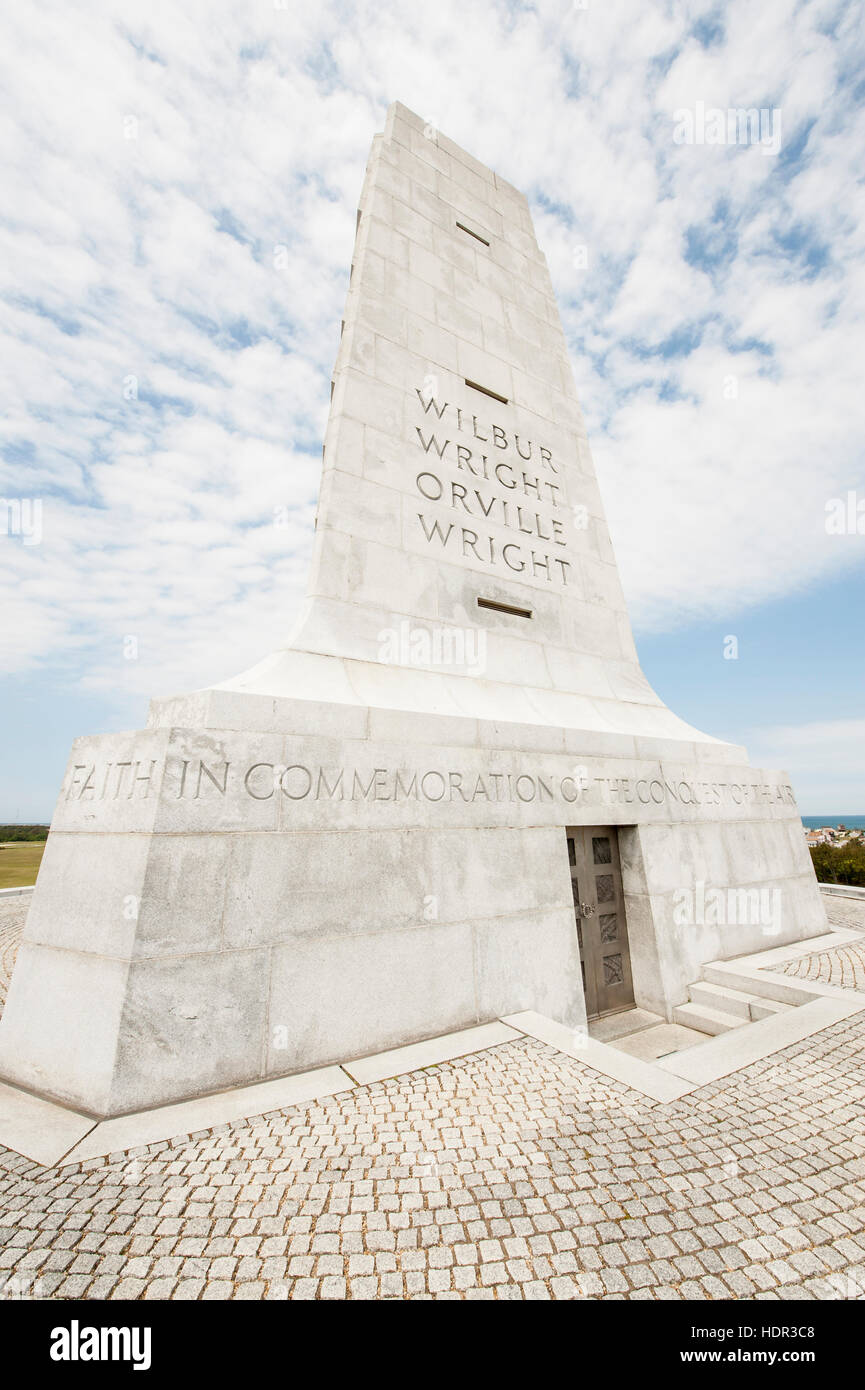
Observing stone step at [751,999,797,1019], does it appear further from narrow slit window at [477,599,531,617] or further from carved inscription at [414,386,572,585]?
carved inscription at [414,386,572,585]

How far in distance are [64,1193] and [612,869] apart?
6.79 meters

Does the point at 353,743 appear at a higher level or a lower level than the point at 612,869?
higher

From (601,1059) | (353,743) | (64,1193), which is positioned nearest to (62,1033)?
(64,1193)

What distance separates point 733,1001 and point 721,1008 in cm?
28

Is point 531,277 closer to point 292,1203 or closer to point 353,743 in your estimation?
point 353,743

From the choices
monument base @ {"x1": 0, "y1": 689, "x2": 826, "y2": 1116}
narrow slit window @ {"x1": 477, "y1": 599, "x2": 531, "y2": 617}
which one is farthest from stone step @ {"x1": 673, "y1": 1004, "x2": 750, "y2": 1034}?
narrow slit window @ {"x1": 477, "y1": 599, "x2": 531, "y2": 617}

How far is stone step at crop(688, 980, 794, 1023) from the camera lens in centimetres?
704

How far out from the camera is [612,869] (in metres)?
8.20

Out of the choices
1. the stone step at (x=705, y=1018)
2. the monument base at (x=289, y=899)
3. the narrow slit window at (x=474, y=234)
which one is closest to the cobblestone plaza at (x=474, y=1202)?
the monument base at (x=289, y=899)

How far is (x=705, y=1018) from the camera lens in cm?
734

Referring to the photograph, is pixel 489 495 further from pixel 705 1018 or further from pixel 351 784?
pixel 705 1018

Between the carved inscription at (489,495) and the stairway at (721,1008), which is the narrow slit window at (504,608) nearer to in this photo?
the carved inscription at (489,495)

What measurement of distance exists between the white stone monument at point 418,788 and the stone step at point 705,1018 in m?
0.24

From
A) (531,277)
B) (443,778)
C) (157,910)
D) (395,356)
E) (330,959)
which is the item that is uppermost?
(531,277)
